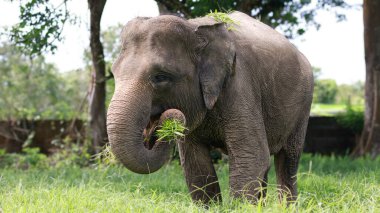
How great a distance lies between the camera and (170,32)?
4254 mm

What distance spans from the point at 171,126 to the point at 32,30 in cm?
613

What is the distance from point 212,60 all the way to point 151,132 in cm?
79

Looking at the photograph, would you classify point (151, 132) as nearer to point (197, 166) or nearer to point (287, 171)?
point (197, 166)

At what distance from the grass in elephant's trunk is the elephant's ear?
1.49ft

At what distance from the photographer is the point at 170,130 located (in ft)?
13.0

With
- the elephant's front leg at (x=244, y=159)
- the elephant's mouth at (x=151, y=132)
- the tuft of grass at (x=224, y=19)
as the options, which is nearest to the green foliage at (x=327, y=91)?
the tuft of grass at (x=224, y=19)

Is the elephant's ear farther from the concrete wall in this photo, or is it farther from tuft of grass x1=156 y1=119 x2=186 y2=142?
the concrete wall

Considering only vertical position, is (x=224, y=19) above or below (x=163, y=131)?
above

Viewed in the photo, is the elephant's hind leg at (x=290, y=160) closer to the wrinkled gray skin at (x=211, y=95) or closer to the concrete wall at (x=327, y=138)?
the wrinkled gray skin at (x=211, y=95)

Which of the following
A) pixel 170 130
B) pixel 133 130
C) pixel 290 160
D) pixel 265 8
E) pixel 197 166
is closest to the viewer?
pixel 133 130

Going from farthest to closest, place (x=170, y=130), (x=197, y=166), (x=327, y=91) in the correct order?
(x=327, y=91) → (x=197, y=166) → (x=170, y=130)

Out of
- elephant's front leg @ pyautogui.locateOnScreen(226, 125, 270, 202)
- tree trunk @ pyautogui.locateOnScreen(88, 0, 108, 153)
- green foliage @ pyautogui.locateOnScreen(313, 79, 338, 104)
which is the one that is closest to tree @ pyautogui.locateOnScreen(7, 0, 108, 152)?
tree trunk @ pyautogui.locateOnScreen(88, 0, 108, 153)

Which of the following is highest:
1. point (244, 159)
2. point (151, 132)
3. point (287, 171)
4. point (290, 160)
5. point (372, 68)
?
point (372, 68)

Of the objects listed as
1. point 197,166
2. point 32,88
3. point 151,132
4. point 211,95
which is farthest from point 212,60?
point 32,88
